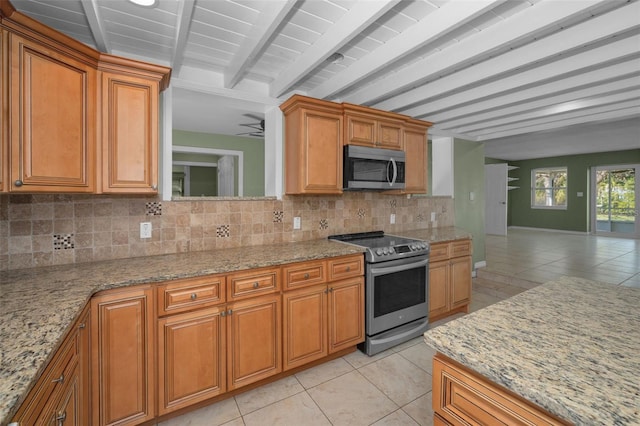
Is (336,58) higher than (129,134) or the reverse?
higher

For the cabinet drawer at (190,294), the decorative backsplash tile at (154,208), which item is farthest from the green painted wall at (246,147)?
the cabinet drawer at (190,294)

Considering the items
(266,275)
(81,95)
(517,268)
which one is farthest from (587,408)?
(517,268)

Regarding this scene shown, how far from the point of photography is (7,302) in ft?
4.32

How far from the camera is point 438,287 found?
10.5 ft

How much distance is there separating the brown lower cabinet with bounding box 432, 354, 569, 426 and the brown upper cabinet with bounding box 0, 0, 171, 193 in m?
1.94

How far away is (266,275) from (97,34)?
1875mm

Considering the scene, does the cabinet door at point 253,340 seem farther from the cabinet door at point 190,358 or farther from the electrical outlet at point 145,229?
the electrical outlet at point 145,229

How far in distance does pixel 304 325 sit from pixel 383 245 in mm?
1066

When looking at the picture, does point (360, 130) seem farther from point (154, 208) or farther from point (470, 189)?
point (470, 189)

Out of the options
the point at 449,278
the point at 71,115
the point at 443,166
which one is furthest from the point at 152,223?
the point at 443,166

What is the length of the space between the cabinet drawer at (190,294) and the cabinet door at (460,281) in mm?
2538

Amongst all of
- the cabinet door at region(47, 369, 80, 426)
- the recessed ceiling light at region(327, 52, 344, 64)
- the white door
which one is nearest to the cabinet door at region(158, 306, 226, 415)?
the cabinet door at region(47, 369, 80, 426)

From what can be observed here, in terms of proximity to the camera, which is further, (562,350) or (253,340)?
(253,340)

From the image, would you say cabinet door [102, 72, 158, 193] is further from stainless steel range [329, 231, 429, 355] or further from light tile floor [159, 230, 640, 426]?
stainless steel range [329, 231, 429, 355]
